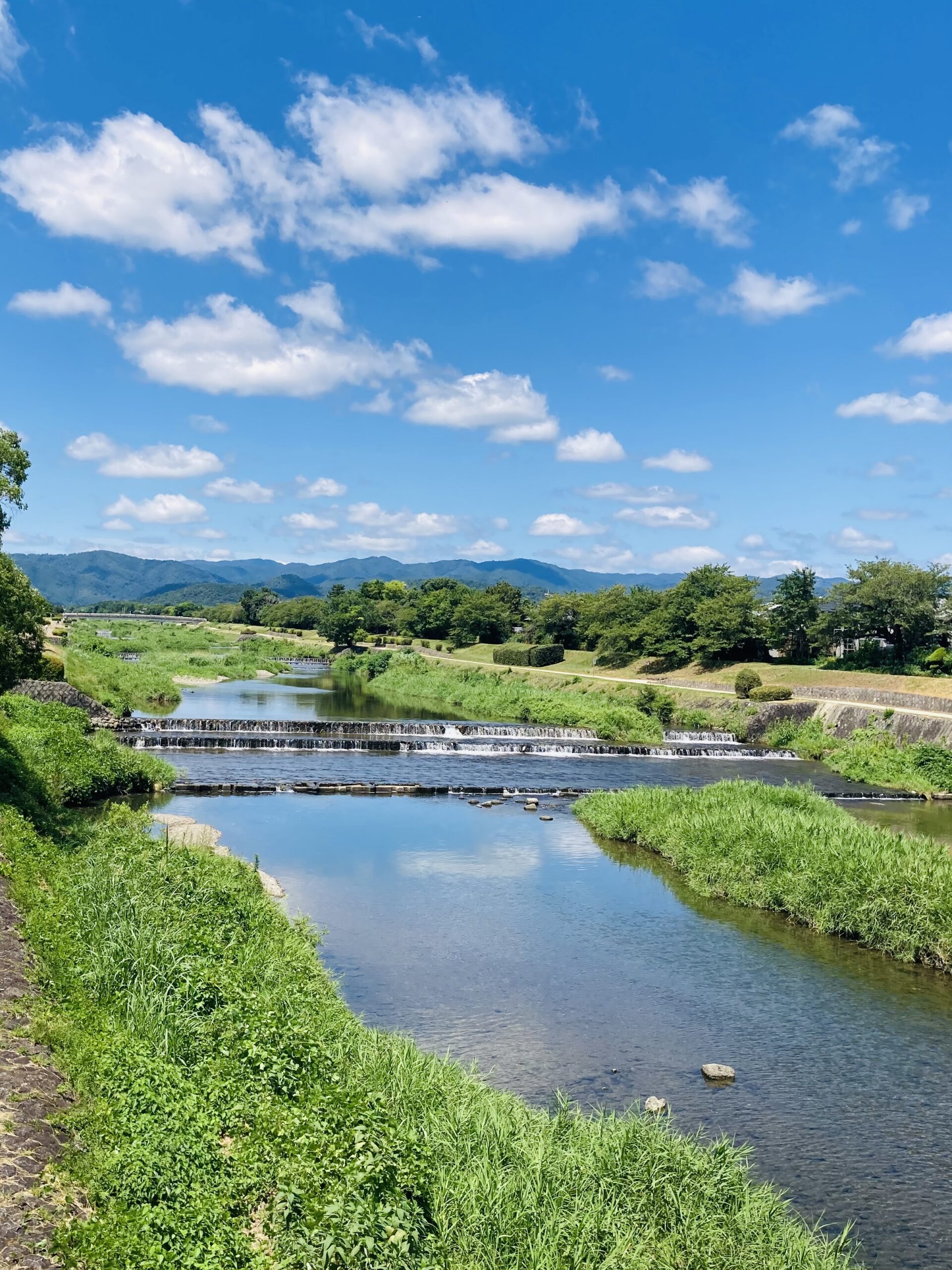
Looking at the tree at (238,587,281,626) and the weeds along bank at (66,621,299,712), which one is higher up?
the tree at (238,587,281,626)

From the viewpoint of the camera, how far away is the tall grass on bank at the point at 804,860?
62.2ft

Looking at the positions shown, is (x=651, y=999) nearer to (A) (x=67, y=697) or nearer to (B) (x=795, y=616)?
(A) (x=67, y=697)

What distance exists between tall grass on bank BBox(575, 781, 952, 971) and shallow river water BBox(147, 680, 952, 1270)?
2.00 feet

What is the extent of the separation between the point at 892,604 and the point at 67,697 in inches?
2033

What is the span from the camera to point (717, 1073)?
43.6 ft

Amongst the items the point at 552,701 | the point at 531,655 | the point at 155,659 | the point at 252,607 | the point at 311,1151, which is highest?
the point at 252,607

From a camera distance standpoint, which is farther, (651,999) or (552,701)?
(552,701)

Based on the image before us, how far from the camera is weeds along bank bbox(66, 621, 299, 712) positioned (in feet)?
173

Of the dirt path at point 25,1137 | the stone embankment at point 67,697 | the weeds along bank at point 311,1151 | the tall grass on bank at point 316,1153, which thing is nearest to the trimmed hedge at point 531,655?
the stone embankment at point 67,697

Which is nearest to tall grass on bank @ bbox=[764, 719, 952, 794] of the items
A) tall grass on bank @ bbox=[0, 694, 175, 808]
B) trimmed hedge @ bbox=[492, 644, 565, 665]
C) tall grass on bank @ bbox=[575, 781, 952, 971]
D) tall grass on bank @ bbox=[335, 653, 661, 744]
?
tall grass on bank @ bbox=[335, 653, 661, 744]

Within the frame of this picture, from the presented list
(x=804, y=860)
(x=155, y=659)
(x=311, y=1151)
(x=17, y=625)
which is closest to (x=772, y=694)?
(x=804, y=860)

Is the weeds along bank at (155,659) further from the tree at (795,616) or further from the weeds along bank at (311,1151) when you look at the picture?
the tree at (795,616)


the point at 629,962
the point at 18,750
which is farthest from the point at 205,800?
the point at 629,962

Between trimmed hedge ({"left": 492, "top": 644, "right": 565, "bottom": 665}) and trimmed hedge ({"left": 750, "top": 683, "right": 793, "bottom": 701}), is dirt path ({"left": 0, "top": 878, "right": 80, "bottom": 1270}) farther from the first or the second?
trimmed hedge ({"left": 492, "top": 644, "right": 565, "bottom": 665})
